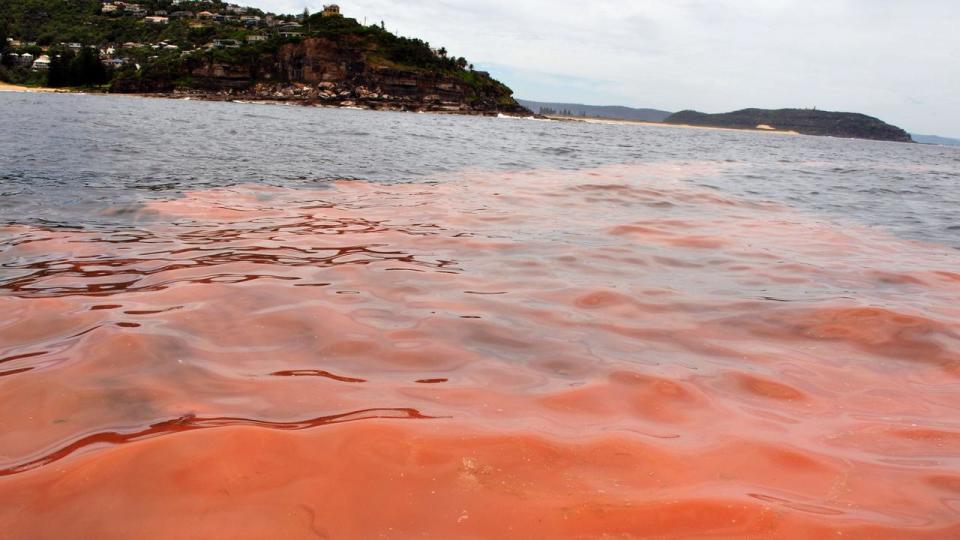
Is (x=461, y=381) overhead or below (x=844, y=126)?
below

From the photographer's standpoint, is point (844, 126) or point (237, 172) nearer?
point (237, 172)

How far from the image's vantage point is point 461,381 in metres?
2.65

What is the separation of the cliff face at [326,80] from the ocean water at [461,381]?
89682 millimetres

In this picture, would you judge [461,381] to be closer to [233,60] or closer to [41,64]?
[233,60]

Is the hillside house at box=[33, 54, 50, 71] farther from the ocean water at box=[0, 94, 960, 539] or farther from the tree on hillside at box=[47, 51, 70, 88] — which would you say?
the ocean water at box=[0, 94, 960, 539]

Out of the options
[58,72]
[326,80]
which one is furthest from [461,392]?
[58,72]

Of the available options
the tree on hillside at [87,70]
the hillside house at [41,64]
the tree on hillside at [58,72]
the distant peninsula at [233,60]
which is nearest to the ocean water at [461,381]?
the distant peninsula at [233,60]

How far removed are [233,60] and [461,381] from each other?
338 feet

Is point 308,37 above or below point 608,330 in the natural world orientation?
above

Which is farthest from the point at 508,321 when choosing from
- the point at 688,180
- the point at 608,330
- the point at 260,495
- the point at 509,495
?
the point at 688,180

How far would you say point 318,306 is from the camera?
11.6 ft

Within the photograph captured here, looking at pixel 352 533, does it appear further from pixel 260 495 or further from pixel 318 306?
pixel 318 306

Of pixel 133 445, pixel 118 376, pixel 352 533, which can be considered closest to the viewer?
pixel 352 533

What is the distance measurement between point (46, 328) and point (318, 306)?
146cm
